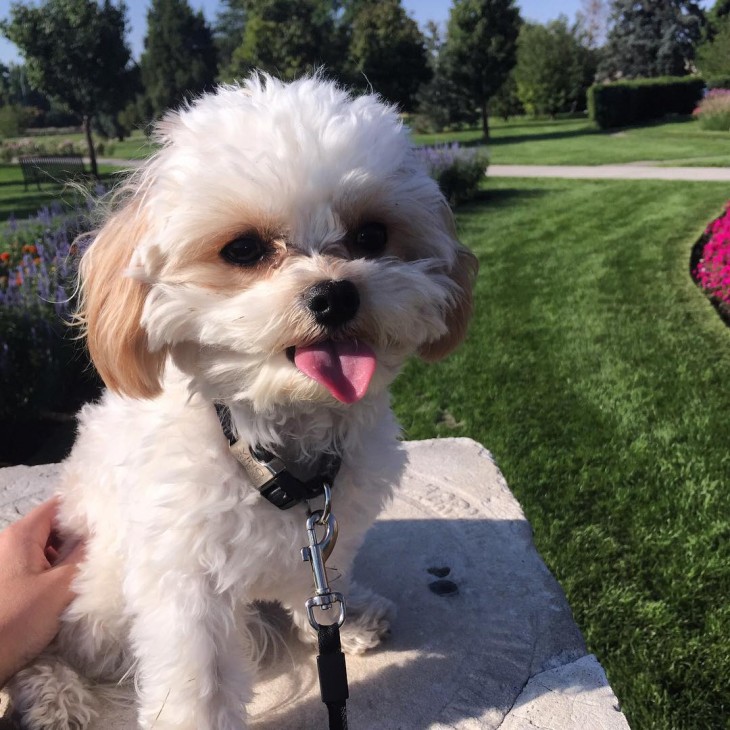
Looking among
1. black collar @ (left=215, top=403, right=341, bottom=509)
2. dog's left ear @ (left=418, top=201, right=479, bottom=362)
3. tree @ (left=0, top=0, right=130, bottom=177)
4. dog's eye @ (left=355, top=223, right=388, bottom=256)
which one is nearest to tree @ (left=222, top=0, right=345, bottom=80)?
tree @ (left=0, top=0, right=130, bottom=177)

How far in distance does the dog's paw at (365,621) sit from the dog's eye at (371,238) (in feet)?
3.79

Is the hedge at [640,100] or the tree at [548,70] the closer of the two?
the hedge at [640,100]

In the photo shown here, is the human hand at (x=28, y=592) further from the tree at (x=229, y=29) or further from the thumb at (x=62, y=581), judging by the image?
the tree at (x=229, y=29)

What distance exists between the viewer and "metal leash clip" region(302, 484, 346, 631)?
64.6 inches

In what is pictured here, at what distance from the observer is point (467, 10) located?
79.5 ft

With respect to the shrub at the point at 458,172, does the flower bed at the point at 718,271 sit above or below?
below

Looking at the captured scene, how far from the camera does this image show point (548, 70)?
3284 cm

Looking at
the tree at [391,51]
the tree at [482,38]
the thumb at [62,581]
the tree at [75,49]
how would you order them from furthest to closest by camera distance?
the tree at [391,51], the tree at [482,38], the tree at [75,49], the thumb at [62,581]

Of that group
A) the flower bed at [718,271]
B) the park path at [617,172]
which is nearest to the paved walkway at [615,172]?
the park path at [617,172]

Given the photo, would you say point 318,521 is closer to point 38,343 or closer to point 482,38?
point 38,343

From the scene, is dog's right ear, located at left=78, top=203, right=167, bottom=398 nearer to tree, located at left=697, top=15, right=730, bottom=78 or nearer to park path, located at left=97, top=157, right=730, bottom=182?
park path, located at left=97, top=157, right=730, bottom=182

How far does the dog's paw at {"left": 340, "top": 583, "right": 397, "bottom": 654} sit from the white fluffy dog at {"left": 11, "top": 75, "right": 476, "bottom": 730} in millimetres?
365

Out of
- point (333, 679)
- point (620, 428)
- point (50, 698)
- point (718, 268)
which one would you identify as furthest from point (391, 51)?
point (333, 679)

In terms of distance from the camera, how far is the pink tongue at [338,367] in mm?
1556
